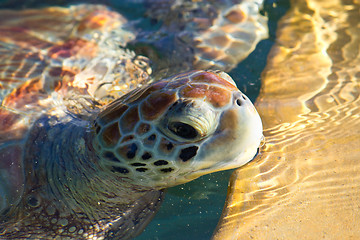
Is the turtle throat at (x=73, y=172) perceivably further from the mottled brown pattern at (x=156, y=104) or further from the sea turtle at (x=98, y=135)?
the mottled brown pattern at (x=156, y=104)

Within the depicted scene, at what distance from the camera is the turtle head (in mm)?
1447

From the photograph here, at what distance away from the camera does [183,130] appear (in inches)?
57.9

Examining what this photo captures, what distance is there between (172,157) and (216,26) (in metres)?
2.03

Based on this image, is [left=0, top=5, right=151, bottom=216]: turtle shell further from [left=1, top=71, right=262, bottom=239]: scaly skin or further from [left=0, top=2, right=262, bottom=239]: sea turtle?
[left=1, top=71, right=262, bottom=239]: scaly skin

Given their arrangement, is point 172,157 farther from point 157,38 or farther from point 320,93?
point 157,38

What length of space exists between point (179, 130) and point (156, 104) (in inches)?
6.5

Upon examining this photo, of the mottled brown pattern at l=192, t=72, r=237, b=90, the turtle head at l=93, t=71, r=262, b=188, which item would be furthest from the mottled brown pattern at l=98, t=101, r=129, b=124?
the mottled brown pattern at l=192, t=72, r=237, b=90

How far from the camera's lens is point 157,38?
327 centimetres

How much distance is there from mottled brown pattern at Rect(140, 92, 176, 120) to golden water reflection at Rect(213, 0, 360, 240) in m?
0.64

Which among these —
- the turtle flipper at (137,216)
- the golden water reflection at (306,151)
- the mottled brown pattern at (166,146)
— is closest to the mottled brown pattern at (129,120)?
the mottled brown pattern at (166,146)

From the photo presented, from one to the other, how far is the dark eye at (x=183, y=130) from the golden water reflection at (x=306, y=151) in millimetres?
527

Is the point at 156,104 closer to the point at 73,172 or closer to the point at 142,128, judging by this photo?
the point at 142,128

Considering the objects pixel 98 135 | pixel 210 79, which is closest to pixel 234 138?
pixel 210 79

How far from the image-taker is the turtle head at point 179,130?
1.45m
